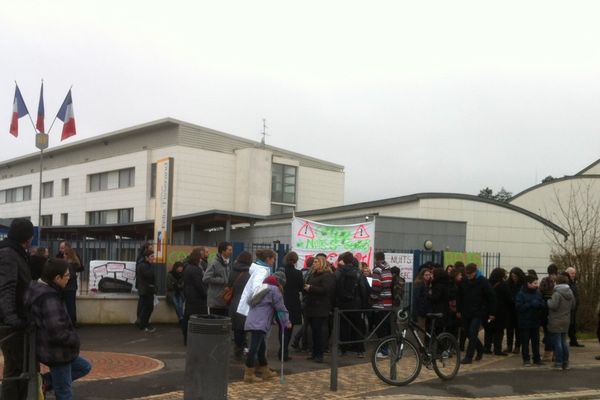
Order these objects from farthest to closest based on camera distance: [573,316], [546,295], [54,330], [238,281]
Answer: [573,316]
[546,295]
[238,281]
[54,330]

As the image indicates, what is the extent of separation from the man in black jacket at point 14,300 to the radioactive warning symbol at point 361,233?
10.2 m

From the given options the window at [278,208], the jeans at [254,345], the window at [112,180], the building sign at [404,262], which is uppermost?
the window at [112,180]

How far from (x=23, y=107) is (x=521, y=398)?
24058 mm

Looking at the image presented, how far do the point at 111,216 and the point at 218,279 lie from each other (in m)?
45.5

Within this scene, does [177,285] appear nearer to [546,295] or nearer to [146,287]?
[146,287]

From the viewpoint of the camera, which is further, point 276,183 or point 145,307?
point 276,183

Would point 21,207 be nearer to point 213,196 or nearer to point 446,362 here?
point 213,196

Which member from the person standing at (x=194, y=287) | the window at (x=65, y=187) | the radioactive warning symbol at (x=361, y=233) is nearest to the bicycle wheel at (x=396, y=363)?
the person standing at (x=194, y=287)

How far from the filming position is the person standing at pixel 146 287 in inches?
555

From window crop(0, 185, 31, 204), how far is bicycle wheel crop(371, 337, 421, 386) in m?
61.5

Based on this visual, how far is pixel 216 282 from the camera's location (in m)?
11.0

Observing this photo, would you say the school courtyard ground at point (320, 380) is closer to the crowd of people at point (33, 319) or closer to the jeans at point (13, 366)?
the jeans at point (13, 366)

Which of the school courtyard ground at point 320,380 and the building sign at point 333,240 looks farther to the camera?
the building sign at point 333,240

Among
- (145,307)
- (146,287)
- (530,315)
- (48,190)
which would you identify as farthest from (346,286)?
(48,190)
